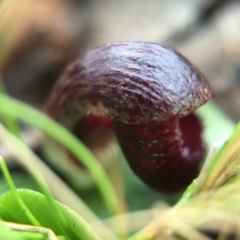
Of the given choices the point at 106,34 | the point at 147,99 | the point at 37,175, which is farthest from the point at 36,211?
the point at 106,34

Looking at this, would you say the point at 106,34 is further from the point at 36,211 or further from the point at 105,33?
the point at 36,211

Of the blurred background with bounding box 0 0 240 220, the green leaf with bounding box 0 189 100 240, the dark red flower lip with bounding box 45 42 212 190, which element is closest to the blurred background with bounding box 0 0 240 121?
the blurred background with bounding box 0 0 240 220

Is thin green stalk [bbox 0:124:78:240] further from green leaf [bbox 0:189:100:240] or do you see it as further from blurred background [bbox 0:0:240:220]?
blurred background [bbox 0:0:240:220]

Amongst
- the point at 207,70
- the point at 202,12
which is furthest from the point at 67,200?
the point at 202,12

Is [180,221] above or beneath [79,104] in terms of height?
beneath

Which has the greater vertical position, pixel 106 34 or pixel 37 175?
pixel 106 34

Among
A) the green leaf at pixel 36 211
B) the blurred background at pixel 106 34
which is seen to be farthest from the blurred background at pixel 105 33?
the green leaf at pixel 36 211

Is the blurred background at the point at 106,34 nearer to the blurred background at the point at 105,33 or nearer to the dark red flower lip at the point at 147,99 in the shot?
the blurred background at the point at 105,33

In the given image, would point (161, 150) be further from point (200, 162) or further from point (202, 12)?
point (202, 12)
